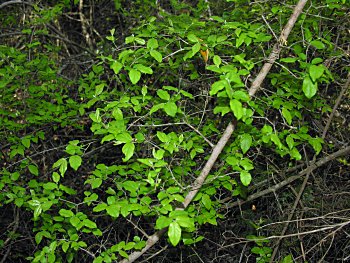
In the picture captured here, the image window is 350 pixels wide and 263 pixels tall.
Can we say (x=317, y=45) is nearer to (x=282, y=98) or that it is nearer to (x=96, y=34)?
(x=282, y=98)

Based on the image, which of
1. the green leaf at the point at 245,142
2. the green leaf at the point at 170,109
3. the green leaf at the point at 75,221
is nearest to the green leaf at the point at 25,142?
the green leaf at the point at 75,221

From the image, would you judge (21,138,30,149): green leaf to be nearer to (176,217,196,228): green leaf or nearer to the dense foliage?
the dense foliage

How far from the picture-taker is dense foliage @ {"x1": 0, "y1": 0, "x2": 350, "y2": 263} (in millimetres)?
2561

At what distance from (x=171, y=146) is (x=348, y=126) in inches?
79.8

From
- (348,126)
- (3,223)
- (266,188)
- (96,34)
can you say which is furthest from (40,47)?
(348,126)

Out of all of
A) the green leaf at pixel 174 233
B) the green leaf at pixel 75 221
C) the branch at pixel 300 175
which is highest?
the green leaf at pixel 174 233

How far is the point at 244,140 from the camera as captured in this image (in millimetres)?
2602

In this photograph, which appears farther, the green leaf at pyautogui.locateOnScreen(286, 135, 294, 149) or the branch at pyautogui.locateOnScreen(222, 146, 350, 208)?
the branch at pyautogui.locateOnScreen(222, 146, 350, 208)

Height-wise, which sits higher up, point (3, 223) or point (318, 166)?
point (318, 166)

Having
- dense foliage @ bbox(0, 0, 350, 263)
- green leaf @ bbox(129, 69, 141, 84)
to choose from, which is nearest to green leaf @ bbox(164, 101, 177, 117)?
dense foliage @ bbox(0, 0, 350, 263)

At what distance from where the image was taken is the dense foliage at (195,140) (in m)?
2.56

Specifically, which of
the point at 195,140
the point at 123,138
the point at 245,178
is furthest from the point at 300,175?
the point at 123,138

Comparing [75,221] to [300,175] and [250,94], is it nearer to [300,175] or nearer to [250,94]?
[250,94]

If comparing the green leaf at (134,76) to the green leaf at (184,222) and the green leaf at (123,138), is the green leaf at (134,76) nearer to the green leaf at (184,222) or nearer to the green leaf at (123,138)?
the green leaf at (123,138)
